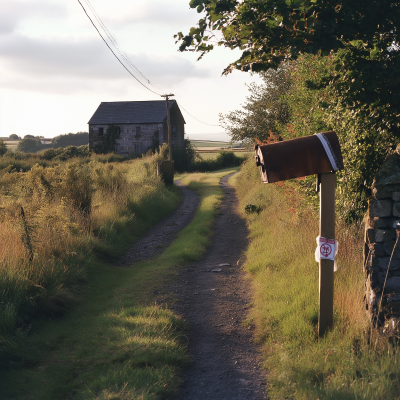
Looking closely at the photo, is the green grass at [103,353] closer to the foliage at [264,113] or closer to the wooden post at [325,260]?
the wooden post at [325,260]

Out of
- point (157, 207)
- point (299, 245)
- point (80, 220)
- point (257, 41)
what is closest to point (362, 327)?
point (299, 245)

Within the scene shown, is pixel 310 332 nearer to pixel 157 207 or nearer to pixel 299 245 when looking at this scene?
pixel 299 245

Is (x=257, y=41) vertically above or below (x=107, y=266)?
above

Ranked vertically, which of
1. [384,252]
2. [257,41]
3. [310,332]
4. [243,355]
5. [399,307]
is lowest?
[243,355]

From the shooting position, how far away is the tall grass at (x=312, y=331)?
3.28 m

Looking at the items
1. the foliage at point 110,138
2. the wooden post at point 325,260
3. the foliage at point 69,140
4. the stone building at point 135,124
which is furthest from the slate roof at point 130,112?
the foliage at point 69,140

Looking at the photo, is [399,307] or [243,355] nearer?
[399,307]

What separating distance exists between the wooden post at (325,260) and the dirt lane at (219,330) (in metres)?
0.95

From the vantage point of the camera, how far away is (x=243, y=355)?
173 inches

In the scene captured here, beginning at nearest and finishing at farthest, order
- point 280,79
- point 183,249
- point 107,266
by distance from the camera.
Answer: point 107,266 < point 183,249 < point 280,79

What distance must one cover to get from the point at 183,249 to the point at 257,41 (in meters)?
5.98

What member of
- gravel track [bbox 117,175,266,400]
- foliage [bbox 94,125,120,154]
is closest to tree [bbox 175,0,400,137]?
gravel track [bbox 117,175,266,400]

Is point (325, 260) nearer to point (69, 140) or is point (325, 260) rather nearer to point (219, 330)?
point (219, 330)

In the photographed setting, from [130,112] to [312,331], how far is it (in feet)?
146
